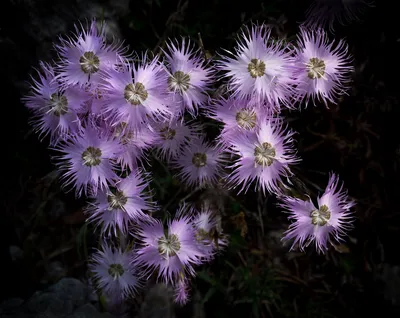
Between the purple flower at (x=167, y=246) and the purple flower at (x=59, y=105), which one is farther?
the purple flower at (x=167, y=246)

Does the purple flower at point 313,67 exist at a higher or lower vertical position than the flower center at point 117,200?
higher

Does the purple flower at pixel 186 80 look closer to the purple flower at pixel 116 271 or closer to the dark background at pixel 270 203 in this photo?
the dark background at pixel 270 203

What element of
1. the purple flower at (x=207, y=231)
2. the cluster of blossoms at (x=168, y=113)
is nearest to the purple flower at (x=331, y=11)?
the cluster of blossoms at (x=168, y=113)

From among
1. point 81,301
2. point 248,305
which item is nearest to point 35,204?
point 81,301

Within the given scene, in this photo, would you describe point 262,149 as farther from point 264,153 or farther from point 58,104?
point 58,104

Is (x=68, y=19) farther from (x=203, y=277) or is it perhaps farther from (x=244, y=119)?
(x=203, y=277)

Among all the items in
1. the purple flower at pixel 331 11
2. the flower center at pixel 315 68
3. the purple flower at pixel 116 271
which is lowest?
the purple flower at pixel 116 271

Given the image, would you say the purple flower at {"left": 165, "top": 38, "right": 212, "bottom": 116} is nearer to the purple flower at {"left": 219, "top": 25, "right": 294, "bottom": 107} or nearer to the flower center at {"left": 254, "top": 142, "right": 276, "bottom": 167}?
the purple flower at {"left": 219, "top": 25, "right": 294, "bottom": 107}
